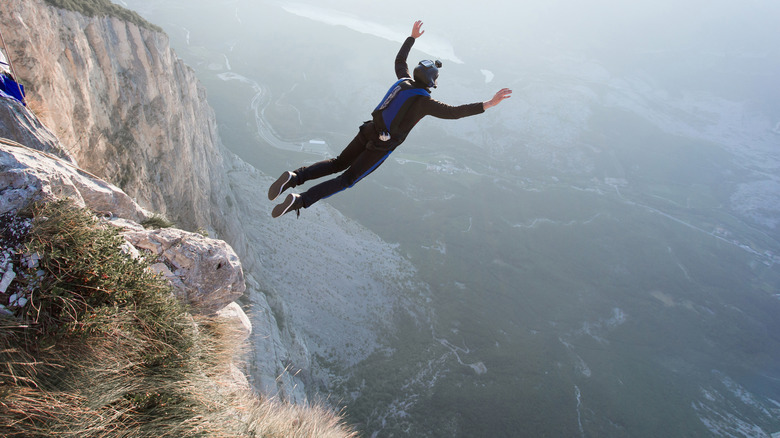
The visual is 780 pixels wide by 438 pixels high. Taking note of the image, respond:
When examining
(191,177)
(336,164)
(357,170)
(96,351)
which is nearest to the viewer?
(96,351)

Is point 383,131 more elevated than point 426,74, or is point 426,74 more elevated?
point 426,74

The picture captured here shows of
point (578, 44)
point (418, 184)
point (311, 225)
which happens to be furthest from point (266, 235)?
point (578, 44)

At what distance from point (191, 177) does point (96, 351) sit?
61.0 feet

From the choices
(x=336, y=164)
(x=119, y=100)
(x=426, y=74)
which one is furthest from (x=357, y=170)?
(x=119, y=100)

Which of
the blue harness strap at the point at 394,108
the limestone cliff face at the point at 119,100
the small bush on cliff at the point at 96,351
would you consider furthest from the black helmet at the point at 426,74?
the limestone cliff face at the point at 119,100

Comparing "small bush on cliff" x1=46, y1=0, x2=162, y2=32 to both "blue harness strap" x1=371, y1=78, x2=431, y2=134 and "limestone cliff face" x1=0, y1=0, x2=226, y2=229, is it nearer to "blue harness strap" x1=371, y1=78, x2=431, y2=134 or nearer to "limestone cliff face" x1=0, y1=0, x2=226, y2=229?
"limestone cliff face" x1=0, y1=0, x2=226, y2=229

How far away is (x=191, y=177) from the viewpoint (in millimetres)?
19906

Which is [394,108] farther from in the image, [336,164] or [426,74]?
[336,164]

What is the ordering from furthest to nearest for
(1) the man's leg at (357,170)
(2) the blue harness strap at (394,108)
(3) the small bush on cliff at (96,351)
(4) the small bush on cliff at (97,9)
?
1. (4) the small bush on cliff at (97,9)
2. (1) the man's leg at (357,170)
3. (2) the blue harness strap at (394,108)
4. (3) the small bush on cliff at (96,351)

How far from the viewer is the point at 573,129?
102 meters

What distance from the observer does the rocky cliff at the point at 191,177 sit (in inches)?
389

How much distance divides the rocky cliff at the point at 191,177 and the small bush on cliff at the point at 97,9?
26cm

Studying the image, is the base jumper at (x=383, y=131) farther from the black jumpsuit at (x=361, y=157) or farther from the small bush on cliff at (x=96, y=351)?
the small bush on cliff at (x=96, y=351)

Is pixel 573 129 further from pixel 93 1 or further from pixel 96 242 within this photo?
pixel 96 242
